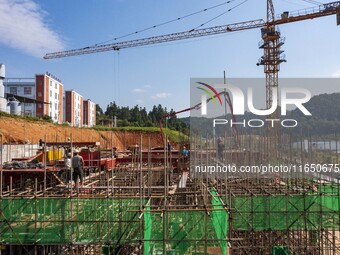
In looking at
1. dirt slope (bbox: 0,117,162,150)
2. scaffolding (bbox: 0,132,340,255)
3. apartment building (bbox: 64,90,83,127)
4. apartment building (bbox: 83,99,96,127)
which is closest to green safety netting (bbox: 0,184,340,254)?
scaffolding (bbox: 0,132,340,255)

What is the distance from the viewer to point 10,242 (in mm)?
7102

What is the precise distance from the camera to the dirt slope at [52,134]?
22172mm

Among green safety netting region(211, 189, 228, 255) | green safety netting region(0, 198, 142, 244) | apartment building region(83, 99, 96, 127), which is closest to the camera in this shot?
green safety netting region(211, 189, 228, 255)

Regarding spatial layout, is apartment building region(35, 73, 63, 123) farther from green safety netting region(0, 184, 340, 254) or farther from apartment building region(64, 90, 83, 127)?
green safety netting region(0, 184, 340, 254)

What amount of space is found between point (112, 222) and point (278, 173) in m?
6.47

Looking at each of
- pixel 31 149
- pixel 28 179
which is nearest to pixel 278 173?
pixel 28 179

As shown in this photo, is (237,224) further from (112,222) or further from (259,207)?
(112,222)

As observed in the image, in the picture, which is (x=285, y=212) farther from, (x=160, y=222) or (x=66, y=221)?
(x=66, y=221)

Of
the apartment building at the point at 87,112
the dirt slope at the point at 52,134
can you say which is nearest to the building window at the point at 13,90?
the dirt slope at the point at 52,134

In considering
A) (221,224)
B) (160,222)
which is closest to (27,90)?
(160,222)

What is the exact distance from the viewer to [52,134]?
28.1 metres

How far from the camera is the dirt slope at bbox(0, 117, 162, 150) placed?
72.7 ft

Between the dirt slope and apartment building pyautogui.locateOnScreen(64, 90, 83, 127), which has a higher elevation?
apartment building pyautogui.locateOnScreen(64, 90, 83, 127)

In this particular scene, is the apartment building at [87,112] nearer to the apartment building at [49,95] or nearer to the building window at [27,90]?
the apartment building at [49,95]
